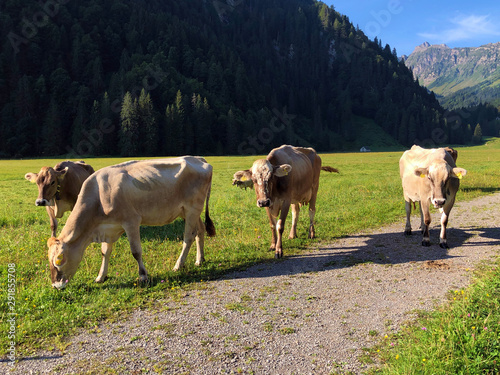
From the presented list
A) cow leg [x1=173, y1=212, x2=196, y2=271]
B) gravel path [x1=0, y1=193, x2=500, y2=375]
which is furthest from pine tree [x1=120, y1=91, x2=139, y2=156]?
gravel path [x1=0, y1=193, x2=500, y2=375]

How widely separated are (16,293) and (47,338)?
2.40m

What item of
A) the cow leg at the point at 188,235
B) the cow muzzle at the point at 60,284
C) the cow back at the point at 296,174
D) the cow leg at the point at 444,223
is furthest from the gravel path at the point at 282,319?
the cow back at the point at 296,174

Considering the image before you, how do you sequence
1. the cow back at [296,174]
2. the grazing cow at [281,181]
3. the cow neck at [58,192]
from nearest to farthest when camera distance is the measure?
the grazing cow at [281,181] → the cow back at [296,174] → the cow neck at [58,192]

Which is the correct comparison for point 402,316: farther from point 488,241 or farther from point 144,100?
point 144,100

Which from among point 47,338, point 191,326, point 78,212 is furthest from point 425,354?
point 78,212

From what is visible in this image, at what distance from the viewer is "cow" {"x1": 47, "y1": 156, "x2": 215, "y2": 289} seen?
740 centimetres

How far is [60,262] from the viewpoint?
7.19 metres

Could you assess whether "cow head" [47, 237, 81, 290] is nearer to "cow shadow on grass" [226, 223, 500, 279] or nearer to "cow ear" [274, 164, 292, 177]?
"cow shadow on grass" [226, 223, 500, 279]

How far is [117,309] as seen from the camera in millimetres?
6777

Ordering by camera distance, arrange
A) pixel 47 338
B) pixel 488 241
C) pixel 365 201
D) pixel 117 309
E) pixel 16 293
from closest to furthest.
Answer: pixel 47 338 → pixel 117 309 → pixel 16 293 → pixel 488 241 → pixel 365 201

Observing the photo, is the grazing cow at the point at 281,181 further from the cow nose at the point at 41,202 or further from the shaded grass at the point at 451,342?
the cow nose at the point at 41,202

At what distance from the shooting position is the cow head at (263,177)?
31.8 feet

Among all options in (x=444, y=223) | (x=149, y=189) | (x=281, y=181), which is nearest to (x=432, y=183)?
(x=444, y=223)

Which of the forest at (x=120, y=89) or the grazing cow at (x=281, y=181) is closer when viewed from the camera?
the grazing cow at (x=281, y=181)
